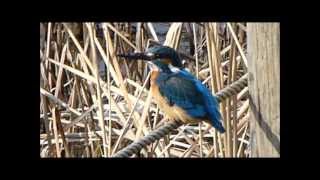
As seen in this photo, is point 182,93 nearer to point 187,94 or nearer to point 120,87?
point 187,94

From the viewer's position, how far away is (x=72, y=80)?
1532 mm

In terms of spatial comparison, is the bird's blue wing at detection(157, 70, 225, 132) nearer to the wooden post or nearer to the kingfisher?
the kingfisher

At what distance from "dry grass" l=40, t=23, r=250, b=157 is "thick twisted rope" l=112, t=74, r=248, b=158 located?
4 centimetres

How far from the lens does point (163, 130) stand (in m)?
1.25

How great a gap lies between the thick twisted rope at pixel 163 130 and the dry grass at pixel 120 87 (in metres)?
0.04

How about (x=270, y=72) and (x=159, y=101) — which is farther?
(x=159, y=101)

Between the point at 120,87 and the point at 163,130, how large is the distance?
10.0 inches

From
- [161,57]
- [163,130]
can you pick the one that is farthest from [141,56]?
[163,130]
